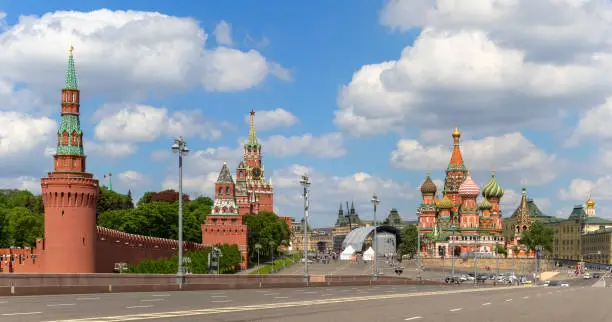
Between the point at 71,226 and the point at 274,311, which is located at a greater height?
the point at 71,226

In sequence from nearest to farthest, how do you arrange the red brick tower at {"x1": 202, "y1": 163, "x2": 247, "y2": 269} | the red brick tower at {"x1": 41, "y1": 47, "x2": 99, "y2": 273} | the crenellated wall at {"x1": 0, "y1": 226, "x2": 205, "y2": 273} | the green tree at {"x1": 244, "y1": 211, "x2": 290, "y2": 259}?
1. the red brick tower at {"x1": 41, "y1": 47, "x2": 99, "y2": 273}
2. the crenellated wall at {"x1": 0, "y1": 226, "x2": 205, "y2": 273}
3. the red brick tower at {"x1": 202, "y1": 163, "x2": 247, "y2": 269}
4. the green tree at {"x1": 244, "y1": 211, "x2": 290, "y2": 259}

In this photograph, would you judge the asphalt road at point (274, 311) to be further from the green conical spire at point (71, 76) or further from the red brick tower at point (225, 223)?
the red brick tower at point (225, 223)

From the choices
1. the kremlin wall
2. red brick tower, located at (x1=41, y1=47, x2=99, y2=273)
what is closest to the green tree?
the kremlin wall

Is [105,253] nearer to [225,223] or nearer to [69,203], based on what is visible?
[69,203]

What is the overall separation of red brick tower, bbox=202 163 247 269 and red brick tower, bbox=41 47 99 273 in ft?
166

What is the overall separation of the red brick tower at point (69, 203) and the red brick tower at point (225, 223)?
166 feet

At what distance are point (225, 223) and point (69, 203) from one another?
56.8m

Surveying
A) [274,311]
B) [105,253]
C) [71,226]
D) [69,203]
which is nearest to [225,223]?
[105,253]

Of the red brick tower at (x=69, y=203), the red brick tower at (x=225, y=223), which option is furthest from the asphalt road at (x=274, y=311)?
the red brick tower at (x=225, y=223)

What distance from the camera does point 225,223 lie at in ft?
515

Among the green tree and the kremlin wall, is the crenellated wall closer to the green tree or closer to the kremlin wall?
the kremlin wall

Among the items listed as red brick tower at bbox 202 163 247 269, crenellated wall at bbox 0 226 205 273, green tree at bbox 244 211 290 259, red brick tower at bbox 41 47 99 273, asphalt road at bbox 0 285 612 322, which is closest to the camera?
asphalt road at bbox 0 285 612 322

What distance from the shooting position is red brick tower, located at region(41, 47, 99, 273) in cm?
10012

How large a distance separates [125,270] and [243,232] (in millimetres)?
49580
